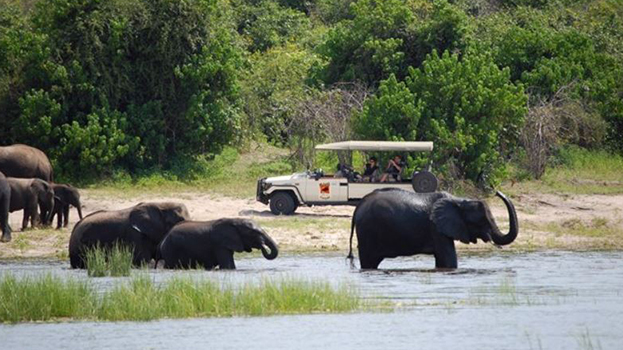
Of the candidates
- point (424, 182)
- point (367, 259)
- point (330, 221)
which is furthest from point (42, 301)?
point (424, 182)

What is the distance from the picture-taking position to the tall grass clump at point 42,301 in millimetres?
19156

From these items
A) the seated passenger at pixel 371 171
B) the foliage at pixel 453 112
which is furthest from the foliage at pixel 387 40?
the seated passenger at pixel 371 171

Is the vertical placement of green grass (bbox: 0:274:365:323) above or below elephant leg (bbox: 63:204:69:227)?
above

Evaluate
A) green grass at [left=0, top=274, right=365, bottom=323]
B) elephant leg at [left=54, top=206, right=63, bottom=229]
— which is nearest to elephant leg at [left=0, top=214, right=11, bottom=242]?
elephant leg at [left=54, top=206, right=63, bottom=229]

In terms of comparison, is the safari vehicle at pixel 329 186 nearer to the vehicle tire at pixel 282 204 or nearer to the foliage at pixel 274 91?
the vehicle tire at pixel 282 204

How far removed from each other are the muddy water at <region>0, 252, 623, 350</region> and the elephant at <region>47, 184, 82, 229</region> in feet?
17.9

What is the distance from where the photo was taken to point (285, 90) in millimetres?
41562

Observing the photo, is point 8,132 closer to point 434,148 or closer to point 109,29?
point 109,29

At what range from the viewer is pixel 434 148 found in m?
34.7

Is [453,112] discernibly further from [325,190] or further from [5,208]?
[5,208]

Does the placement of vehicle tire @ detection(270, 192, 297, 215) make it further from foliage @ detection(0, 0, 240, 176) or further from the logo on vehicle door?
foliage @ detection(0, 0, 240, 176)

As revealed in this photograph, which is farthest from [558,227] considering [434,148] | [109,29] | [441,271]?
[109,29]

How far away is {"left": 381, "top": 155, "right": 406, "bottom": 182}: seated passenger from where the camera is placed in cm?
3238

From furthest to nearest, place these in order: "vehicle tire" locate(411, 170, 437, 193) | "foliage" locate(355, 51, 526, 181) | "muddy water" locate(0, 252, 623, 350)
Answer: "foliage" locate(355, 51, 526, 181) < "vehicle tire" locate(411, 170, 437, 193) < "muddy water" locate(0, 252, 623, 350)
